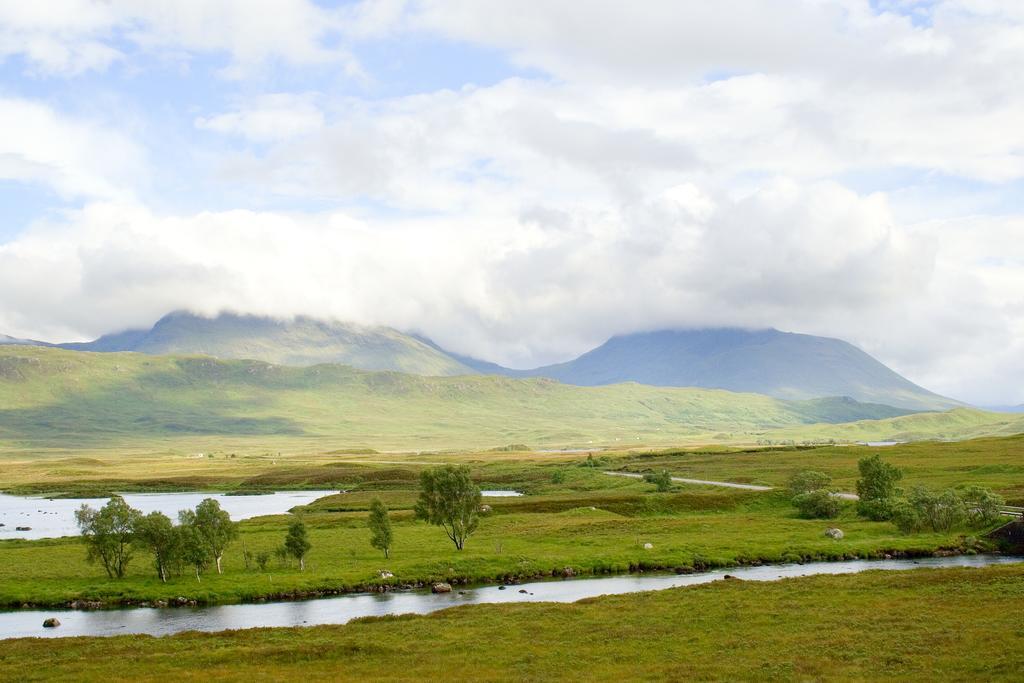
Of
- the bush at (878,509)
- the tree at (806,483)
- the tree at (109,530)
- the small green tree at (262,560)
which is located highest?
the tree at (109,530)

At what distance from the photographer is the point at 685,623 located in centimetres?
5425

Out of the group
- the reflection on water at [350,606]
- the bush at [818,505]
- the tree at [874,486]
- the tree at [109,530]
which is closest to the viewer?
the reflection on water at [350,606]

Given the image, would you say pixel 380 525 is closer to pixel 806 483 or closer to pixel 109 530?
pixel 109 530

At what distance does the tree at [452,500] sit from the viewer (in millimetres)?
89500

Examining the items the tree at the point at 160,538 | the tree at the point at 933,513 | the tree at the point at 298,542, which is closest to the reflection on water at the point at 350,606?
the tree at the point at 160,538

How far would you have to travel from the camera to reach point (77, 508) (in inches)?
6870

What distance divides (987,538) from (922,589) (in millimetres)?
30409

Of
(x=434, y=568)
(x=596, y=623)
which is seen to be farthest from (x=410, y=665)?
(x=434, y=568)

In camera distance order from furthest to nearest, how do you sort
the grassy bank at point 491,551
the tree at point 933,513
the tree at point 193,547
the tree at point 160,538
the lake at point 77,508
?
the lake at point 77,508 < the tree at point 933,513 < the tree at point 193,547 < the tree at point 160,538 < the grassy bank at point 491,551

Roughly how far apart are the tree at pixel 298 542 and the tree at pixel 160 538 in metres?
10.0

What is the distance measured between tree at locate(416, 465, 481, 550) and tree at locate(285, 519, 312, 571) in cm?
1383

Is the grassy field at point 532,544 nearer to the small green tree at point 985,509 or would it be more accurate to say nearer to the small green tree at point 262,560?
the small green tree at point 262,560

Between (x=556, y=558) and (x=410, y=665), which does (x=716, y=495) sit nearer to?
(x=556, y=558)

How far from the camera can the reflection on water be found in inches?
2480
